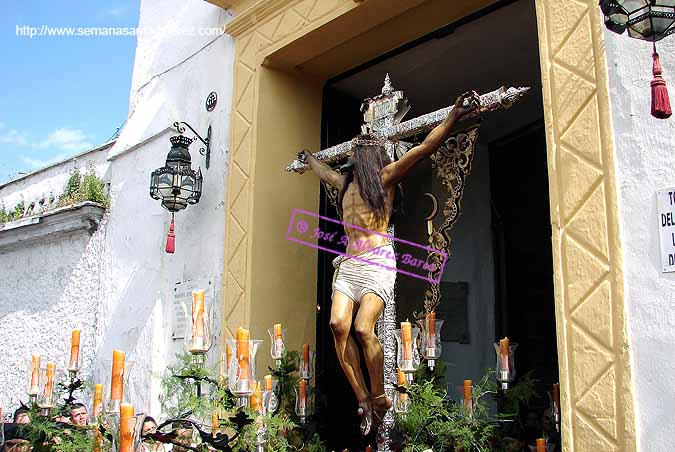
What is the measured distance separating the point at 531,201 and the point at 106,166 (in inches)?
174

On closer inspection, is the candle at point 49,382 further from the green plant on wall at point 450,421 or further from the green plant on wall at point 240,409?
the green plant on wall at point 450,421

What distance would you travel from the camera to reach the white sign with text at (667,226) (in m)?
3.08

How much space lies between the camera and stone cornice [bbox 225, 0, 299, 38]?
560 cm

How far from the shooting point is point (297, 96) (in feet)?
19.4

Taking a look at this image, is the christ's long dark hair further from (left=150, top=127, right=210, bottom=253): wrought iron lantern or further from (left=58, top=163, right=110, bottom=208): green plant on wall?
(left=58, top=163, right=110, bottom=208): green plant on wall

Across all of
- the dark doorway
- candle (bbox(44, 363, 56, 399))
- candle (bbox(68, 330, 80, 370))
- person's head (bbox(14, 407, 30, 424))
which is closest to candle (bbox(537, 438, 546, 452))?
candle (bbox(68, 330, 80, 370))

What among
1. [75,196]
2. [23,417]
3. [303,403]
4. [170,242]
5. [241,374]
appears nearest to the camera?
[241,374]

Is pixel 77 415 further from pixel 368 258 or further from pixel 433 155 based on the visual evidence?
pixel 433 155

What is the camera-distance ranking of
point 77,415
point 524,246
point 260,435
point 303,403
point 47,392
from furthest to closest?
point 524,246
point 303,403
point 77,415
point 47,392
point 260,435

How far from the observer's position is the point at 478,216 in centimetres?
722

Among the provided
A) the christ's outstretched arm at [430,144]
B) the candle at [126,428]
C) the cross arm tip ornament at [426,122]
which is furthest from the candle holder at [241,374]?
the cross arm tip ornament at [426,122]

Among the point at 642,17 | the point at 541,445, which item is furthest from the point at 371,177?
the point at 642,17

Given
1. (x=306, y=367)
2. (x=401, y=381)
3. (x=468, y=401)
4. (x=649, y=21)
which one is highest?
(x=649, y=21)

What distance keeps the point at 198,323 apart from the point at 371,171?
151 centimetres
